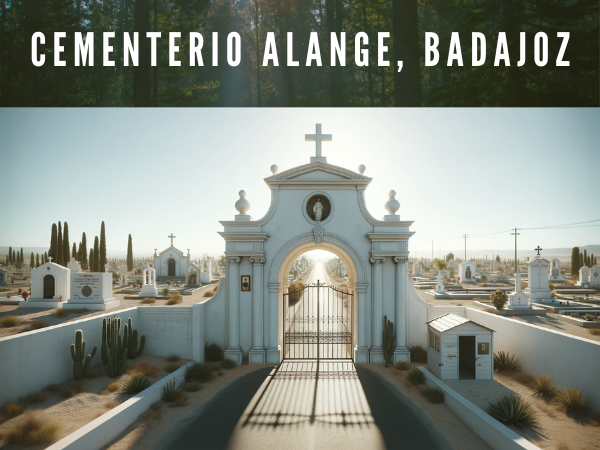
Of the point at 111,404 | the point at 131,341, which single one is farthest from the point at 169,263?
the point at 111,404

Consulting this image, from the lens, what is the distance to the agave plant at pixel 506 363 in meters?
12.3

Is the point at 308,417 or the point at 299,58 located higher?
the point at 299,58

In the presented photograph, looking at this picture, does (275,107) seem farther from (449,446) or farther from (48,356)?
(48,356)

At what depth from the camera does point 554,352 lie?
1055 cm

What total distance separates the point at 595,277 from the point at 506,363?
2949 cm

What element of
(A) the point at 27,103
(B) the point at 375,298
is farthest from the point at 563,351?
(A) the point at 27,103

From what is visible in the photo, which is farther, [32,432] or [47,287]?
[47,287]

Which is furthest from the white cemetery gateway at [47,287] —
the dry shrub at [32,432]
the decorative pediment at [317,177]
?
the dry shrub at [32,432]

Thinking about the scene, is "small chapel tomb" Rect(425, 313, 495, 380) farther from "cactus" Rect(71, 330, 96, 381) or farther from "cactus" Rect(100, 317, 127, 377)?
"cactus" Rect(71, 330, 96, 381)

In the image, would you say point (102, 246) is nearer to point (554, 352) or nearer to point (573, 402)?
point (554, 352)

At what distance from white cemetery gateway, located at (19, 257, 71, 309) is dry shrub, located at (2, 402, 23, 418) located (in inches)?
539

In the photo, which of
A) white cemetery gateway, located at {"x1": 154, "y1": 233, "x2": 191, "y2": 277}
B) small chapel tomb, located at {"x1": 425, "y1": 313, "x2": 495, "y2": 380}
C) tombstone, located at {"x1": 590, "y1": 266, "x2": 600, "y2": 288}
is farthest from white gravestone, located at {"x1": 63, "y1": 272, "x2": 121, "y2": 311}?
tombstone, located at {"x1": 590, "y1": 266, "x2": 600, "y2": 288}

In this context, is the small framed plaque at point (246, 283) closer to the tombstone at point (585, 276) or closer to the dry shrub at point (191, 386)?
the dry shrub at point (191, 386)

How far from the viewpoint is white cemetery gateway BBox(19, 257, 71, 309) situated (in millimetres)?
20453
